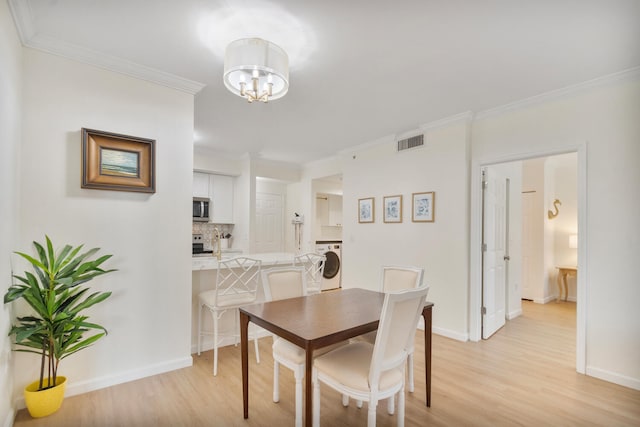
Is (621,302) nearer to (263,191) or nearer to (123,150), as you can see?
(123,150)

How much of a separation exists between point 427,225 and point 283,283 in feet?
7.23

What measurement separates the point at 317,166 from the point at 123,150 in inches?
154

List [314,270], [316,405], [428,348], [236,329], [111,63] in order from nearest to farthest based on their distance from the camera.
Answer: [316,405] → [428,348] → [111,63] → [236,329] → [314,270]

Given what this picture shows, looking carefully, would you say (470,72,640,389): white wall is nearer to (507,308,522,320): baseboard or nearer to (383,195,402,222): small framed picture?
(507,308,522,320): baseboard

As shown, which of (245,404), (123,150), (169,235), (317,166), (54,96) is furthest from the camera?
(317,166)

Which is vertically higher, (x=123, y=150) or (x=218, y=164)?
(x=218, y=164)

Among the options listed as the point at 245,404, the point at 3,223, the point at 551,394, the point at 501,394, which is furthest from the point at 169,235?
the point at 551,394

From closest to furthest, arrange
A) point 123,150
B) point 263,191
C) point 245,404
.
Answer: point 245,404, point 123,150, point 263,191

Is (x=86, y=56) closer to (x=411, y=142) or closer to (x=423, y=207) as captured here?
(x=411, y=142)

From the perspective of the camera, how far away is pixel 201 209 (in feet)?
17.9

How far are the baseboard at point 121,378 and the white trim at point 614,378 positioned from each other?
351 cm

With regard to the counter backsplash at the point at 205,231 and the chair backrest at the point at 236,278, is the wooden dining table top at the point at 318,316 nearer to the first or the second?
the chair backrest at the point at 236,278

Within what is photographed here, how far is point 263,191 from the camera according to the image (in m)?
6.53

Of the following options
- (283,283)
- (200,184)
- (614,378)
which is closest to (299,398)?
(283,283)
